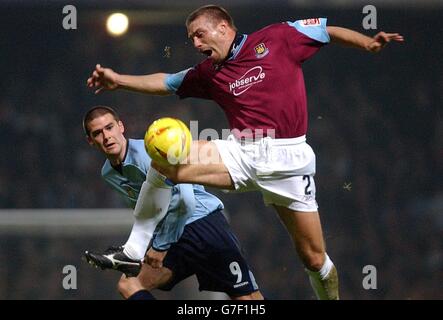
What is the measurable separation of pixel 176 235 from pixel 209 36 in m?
1.21

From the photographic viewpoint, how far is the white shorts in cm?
498

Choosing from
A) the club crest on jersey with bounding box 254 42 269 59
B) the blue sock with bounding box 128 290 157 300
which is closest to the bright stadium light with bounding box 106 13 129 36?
the club crest on jersey with bounding box 254 42 269 59

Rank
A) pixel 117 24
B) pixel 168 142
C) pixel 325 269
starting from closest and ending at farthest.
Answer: pixel 168 142, pixel 325 269, pixel 117 24

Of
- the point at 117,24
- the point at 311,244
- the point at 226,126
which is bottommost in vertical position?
the point at 311,244

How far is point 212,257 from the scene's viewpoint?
554 centimetres

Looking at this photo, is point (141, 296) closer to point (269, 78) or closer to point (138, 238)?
point (138, 238)

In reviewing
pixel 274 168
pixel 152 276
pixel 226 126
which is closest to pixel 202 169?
pixel 274 168

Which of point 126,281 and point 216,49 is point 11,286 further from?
point 216,49

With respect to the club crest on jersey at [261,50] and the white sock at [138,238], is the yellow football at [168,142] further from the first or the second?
the club crest on jersey at [261,50]

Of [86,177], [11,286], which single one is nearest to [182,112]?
[86,177]

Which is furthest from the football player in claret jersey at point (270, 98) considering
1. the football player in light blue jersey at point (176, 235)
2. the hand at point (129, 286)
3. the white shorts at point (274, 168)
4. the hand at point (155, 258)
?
the hand at point (129, 286)

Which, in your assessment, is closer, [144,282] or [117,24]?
[144,282]

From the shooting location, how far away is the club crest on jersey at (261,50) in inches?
202
